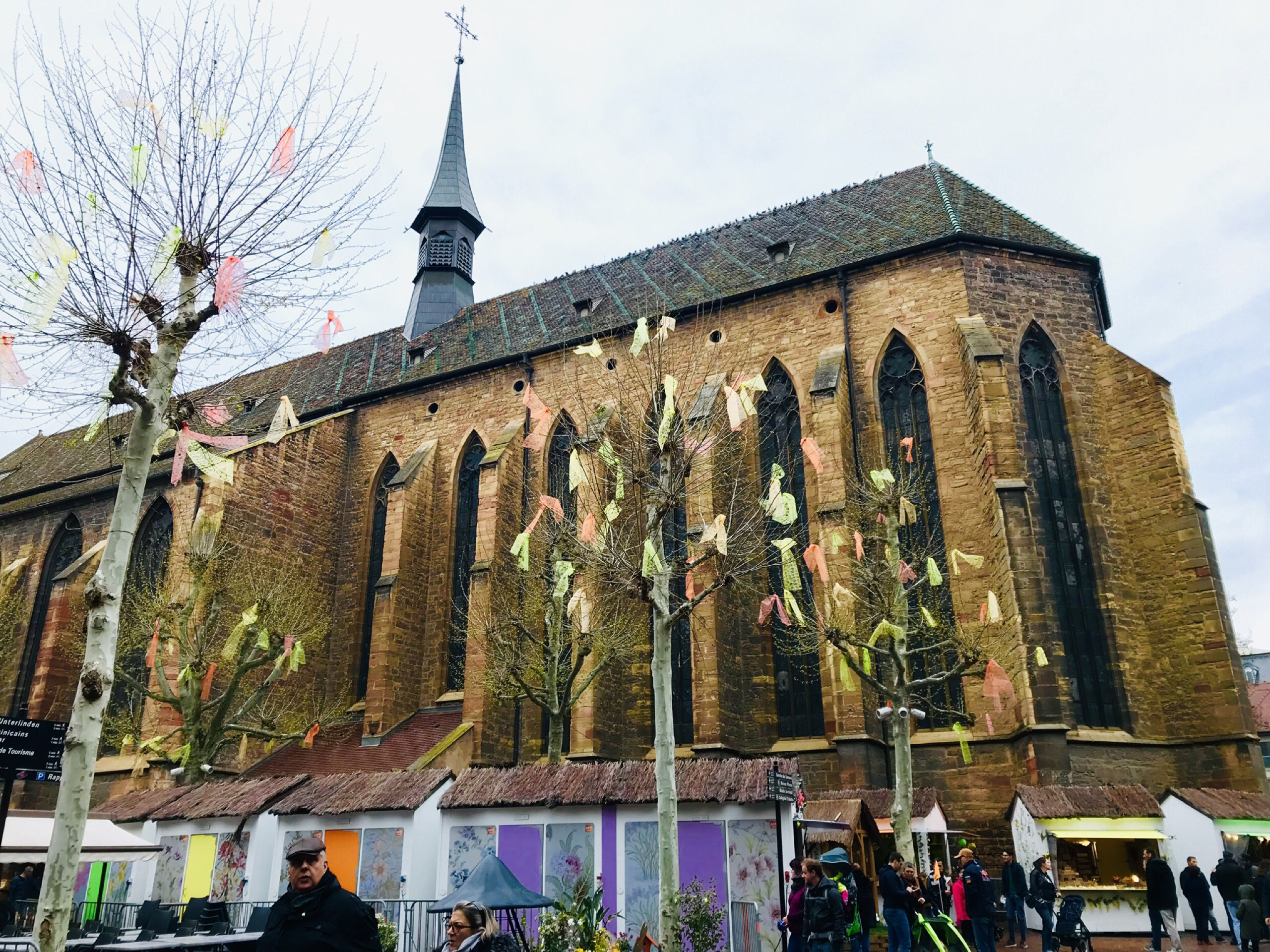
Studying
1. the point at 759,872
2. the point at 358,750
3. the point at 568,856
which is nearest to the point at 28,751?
the point at 568,856

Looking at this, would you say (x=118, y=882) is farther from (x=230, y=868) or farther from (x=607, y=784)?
(x=607, y=784)

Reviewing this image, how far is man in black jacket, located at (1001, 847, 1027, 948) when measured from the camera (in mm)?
12266

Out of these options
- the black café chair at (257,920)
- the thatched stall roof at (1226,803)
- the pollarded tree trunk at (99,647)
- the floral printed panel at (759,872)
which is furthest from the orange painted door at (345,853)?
the thatched stall roof at (1226,803)

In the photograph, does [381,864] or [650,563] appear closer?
[650,563]

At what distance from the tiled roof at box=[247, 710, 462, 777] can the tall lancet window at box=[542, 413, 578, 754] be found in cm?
229

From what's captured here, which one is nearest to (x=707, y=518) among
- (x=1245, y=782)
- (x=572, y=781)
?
(x=572, y=781)

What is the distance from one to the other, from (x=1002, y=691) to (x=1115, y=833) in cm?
258

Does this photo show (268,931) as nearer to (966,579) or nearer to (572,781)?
(572,781)

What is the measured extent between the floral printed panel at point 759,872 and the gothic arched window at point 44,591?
2435cm

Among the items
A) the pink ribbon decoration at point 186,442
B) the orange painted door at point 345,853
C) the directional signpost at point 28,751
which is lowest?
the orange painted door at point 345,853

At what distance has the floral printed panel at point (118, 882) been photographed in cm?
1423

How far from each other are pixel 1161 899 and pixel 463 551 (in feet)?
55.3

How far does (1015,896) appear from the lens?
1262 centimetres

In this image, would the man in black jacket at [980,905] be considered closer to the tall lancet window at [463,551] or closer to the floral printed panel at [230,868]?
the floral printed panel at [230,868]
